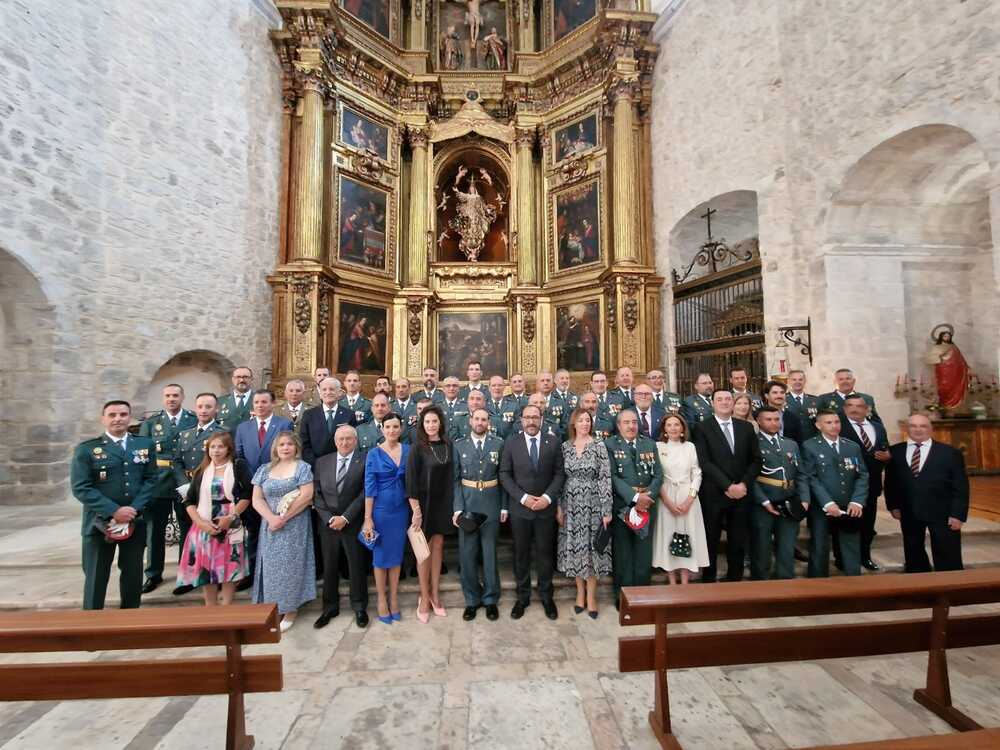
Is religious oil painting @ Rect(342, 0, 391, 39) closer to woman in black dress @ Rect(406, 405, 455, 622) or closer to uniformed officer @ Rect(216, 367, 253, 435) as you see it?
uniformed officer @ Rect(216, 367, 253, 435)

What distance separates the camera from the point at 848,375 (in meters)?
4.33

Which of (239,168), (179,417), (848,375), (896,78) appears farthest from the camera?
(239,168)

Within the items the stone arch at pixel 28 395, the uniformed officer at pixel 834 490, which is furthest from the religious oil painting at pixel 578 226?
the stone arch at pixel 28 395

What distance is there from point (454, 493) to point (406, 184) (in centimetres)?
992

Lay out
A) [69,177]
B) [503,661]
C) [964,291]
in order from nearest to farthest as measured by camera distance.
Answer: [503,661], [69,177], [964,291]

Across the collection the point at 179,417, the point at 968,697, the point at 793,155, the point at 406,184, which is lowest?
the point at 968,697

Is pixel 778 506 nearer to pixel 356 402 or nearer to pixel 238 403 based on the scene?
pixel 356 402

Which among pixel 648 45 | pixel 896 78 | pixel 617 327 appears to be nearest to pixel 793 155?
pixel 896 78

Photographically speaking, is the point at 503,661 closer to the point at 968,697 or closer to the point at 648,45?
the point at 968,697

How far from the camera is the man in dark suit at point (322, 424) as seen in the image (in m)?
4.09

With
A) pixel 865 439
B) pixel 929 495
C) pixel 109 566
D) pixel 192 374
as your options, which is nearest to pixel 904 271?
pixel 865 439

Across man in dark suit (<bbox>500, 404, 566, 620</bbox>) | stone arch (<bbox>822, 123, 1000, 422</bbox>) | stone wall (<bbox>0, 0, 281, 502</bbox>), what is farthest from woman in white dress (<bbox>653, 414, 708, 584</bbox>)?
stone wall (<bbox>0, 0, 281, 502</bbox>)

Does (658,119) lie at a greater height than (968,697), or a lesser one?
greater

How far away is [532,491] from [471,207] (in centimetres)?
952
